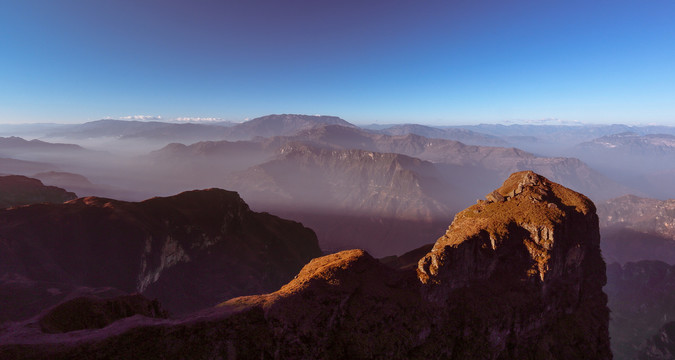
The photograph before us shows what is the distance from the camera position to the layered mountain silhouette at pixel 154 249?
7556 centimetres

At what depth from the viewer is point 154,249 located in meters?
93.6

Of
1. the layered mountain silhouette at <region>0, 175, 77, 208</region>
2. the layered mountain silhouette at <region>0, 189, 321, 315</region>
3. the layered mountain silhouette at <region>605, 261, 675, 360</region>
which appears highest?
the layered mountain silhouette at <region>0, 175, 77, 208</region>

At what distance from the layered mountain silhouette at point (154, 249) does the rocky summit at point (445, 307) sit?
54773 mm

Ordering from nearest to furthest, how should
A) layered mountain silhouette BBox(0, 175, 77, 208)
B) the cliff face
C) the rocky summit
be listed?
the rocky summit
the cliff face
layered mountain silhouette BBox(0, 175, 77, 208)

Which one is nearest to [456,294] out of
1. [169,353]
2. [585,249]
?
[585,249]

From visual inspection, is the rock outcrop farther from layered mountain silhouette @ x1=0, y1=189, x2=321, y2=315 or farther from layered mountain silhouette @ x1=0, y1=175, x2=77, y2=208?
layered mountain silhouette @ x1=0, y1=175, x2=77, y2=208

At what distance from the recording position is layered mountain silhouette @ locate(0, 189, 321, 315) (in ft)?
248

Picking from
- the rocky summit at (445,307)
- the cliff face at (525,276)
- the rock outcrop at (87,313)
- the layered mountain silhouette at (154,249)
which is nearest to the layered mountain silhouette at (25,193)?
the layered mountain silhouette at (154,249)

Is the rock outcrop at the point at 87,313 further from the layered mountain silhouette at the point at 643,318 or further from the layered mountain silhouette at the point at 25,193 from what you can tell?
the layered mountain silhouette at the point at 643,318

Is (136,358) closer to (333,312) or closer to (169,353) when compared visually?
(169,353)

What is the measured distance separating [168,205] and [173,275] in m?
30.2

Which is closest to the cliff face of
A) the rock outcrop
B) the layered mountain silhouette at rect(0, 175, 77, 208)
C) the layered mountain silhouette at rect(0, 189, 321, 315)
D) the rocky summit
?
the rocky summit

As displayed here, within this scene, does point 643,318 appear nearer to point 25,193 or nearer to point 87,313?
point 87,313

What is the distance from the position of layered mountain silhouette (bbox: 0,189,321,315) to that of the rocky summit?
54773 millimetres
